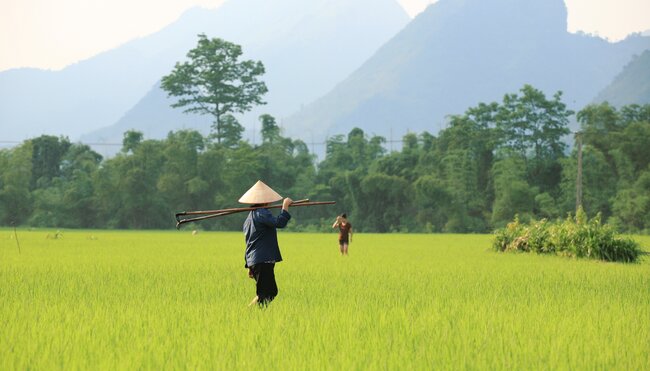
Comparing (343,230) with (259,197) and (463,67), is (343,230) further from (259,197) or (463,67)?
(463,67)

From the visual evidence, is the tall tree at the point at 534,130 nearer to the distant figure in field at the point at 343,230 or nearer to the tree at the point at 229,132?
the tree at the point at 229,132

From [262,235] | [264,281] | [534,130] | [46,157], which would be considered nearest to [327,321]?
[264,281]

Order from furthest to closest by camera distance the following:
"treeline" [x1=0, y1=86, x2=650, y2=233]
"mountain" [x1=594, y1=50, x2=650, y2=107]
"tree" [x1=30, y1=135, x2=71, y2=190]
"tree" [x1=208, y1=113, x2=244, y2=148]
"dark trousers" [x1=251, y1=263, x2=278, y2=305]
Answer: "mountain" [x1=594, y1=50, x2=650, y2=107]
"tree" [x1=30, y1=135, x2=71, y2=190]
"tree" [x1=208, y1=113, x2=244, y2=148]
"treeline" [x1=0, y1=86, x2=650, y2=233]
"dark trousers" [x1=251, y1=263, x2=278, y2=305]

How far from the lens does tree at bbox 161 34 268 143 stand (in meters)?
57.8

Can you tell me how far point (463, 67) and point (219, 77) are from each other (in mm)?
119519

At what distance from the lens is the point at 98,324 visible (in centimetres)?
727

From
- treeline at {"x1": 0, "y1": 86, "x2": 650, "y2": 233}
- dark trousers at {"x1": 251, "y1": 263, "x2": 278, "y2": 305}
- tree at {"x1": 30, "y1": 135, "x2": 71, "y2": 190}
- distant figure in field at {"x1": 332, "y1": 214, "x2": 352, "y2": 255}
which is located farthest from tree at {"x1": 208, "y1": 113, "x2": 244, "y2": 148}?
dark trousers at {"x1": 251, "y1": 263, "x2": 278, "y2": 305}

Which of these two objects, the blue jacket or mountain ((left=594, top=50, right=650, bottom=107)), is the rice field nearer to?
the blue jacket

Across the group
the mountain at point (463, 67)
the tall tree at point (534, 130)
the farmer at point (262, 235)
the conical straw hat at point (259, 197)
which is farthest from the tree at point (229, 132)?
the mountain at point (463, 67)

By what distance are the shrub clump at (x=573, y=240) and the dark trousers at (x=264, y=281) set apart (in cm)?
1206

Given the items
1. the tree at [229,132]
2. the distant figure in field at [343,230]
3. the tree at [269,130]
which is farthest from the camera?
the tree at [269,130]

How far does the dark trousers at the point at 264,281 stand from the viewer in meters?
8.17

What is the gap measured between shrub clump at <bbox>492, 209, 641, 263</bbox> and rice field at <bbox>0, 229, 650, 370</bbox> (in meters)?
4.83

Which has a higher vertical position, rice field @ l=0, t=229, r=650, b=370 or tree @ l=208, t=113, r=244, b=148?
tree @ l=208, t=113, r=244, b=148
